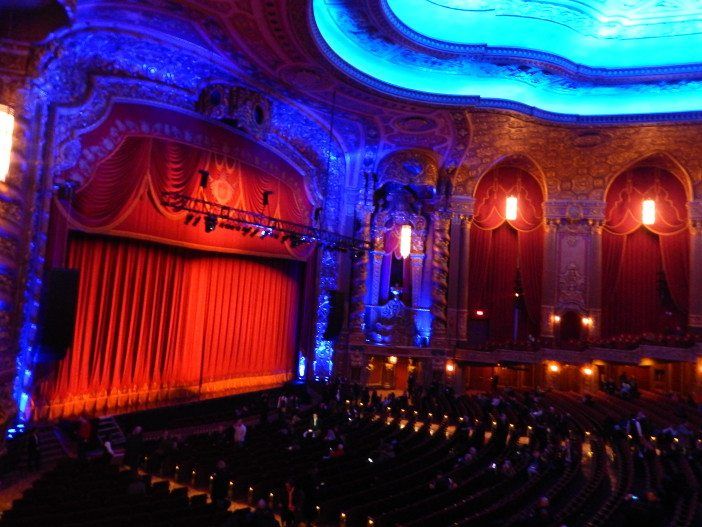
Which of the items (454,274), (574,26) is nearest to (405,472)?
(454,274)

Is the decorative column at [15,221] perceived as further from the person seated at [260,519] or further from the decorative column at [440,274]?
the decorative column at [440,274]

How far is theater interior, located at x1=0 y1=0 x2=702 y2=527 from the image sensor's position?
360 inches

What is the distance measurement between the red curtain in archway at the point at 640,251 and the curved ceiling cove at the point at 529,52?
2.83 metres

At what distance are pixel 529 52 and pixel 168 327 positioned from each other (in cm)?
1249

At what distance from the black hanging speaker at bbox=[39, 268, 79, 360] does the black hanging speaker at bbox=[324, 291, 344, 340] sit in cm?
863

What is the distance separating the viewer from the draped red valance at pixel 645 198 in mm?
19578

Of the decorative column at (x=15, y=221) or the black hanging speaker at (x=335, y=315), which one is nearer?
the decorative column at (x=15, y=221)

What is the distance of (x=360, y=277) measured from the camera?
1941 centimetres

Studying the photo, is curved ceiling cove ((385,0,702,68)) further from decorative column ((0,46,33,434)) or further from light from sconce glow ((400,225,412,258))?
decorative column ((0,46,33,434))

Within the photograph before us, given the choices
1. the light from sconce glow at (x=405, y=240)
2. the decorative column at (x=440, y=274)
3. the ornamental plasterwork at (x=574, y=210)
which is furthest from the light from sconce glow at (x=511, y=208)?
the light from sconce glow at (x=405, y=240)

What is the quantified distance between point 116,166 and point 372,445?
828 centimetres

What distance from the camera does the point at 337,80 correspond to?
15016 mm

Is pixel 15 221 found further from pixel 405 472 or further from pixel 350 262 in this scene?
pixel 350 262

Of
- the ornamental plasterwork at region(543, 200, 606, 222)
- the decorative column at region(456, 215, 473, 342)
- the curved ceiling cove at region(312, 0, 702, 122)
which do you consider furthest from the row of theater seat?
the ornamental plasterwork at region(543, 200, 606, 222)
